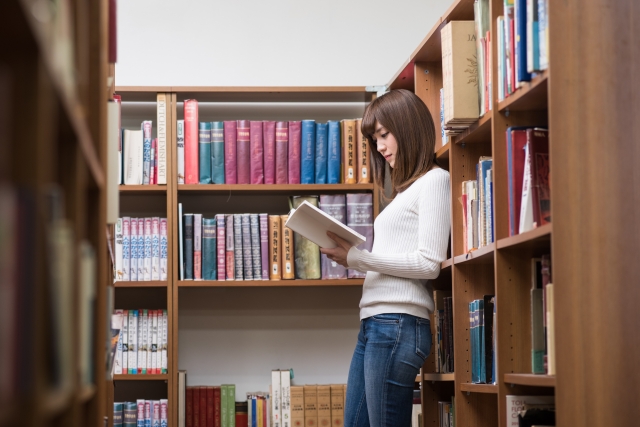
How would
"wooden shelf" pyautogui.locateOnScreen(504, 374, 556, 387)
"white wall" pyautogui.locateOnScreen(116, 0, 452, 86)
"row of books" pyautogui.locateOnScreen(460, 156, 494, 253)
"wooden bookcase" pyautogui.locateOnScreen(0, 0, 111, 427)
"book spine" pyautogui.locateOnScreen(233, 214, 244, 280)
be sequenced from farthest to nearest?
"white wall" pyautogui.locateOnScreen(116, 0, 452, 86), "book spine" pyautogui.locateOnScreen(233, 214, 244, 280), "row of books" pyautogui.locateOnScreen(460, 156, 494, 253), "wooden shelf" pyautogui.locateOnScreen(504, 374, 556, 387), "wooden bookcase" pyautogui.locateOnScreen(0, 0, 111, 427)

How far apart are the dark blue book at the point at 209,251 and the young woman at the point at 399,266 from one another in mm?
959

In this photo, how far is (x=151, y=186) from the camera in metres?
3.38

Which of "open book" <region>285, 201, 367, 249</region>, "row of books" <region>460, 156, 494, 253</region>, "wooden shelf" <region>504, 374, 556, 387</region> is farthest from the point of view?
"open book" <region>285, 201, 367, 249</region>

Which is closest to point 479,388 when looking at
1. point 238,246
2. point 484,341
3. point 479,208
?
point 484,341

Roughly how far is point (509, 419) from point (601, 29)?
940mm

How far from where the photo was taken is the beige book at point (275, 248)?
340cm

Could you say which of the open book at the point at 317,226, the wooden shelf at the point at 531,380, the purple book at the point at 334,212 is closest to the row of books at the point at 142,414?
the purple book at the point at 334,212

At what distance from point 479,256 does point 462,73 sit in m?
0.52

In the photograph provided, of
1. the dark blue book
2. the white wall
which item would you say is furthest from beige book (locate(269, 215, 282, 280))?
the white wall

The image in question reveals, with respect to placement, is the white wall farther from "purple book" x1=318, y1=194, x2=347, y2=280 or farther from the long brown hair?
the long brown hair

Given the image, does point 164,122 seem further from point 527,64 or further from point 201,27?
point 527,64

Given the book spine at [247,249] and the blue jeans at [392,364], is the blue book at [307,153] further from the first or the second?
the blue jeans at [392,364]

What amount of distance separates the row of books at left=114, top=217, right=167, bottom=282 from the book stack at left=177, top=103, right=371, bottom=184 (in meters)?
0.24

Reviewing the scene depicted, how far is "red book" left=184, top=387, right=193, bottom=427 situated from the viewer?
335 centimetres
